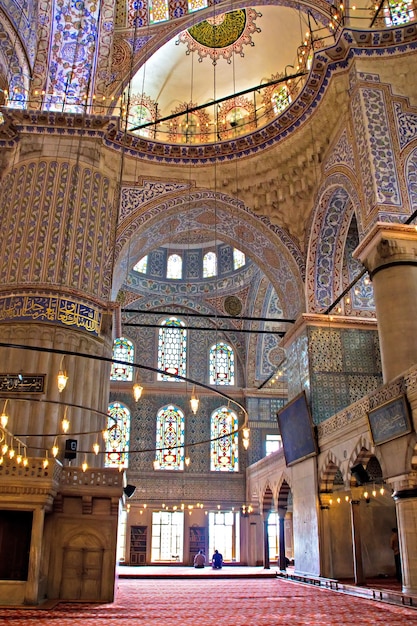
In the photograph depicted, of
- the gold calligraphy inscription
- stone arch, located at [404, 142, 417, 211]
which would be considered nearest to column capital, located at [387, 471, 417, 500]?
stone arch, located at [404, 142, 417, 211]

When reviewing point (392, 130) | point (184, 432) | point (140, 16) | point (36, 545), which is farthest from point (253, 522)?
point (140, 16)

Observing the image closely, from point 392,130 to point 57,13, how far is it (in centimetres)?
707

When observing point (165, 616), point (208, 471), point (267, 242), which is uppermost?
point (267, 242)

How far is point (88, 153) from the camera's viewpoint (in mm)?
11172

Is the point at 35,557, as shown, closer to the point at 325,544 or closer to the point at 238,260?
the point at 325,544

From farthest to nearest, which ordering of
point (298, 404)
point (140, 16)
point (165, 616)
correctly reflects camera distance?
point (140, 16) < point (298, 404) < point (165, 616)

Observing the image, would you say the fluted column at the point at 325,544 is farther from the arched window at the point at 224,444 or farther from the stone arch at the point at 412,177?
the arched window at the point at 224,444

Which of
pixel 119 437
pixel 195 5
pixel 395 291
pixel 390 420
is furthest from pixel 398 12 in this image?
pixel 119 437

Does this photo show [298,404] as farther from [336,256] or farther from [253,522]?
[253,522]

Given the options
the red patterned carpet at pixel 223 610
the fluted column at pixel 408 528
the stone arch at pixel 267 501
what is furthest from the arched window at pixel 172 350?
the fluted column at pixel 408 528

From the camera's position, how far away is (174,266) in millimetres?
17688

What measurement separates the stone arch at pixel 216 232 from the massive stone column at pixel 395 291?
3469 mm

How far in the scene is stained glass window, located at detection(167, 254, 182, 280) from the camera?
17.6m

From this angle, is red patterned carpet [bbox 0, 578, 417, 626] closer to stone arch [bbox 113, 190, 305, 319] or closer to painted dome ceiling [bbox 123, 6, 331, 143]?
stone arch [bbox 113, 190, 305, 319]
